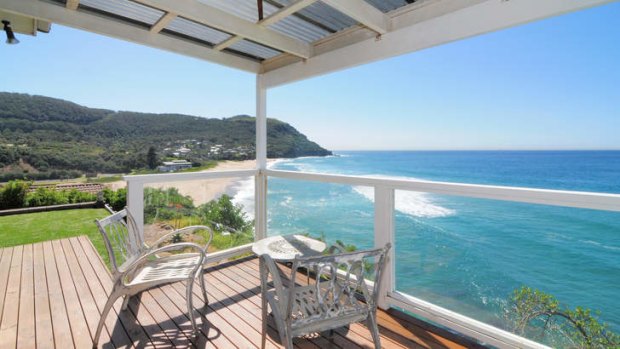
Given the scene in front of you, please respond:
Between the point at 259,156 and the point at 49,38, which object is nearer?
the point at 259,156

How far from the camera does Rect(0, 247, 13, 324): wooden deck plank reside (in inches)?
107

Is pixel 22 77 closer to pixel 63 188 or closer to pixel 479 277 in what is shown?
pixel 63 188

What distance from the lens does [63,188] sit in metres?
4.69

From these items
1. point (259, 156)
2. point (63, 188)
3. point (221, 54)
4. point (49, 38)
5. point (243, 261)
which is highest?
point (49, 38)

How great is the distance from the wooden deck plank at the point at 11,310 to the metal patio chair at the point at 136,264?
2.13ft

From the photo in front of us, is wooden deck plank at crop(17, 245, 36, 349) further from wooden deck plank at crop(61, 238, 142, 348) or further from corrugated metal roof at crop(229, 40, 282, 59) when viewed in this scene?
corrugated metal roof at crop(229, 40, 282, 59)

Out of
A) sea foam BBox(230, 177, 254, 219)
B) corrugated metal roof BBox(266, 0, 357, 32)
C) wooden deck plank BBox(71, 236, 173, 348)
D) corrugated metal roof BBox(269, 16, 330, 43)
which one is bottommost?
wooden deck plank BBox(71, 236, 173, 348)

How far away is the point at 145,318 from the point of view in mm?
2367

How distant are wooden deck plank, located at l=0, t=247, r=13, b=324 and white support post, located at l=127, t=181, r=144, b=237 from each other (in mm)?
1167

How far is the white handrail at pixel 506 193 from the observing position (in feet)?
5.40

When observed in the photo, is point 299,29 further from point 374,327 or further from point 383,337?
point 383,337

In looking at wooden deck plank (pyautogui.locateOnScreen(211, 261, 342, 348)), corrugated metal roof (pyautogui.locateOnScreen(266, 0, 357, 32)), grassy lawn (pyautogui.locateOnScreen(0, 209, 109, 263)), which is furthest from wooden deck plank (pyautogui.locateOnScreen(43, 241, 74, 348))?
corrugated metal roof (pyautogui.locateOnScreen(266, 0, 357, 32))

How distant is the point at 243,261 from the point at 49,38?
5.63 meters

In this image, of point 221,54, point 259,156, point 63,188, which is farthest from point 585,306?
point 63,188
